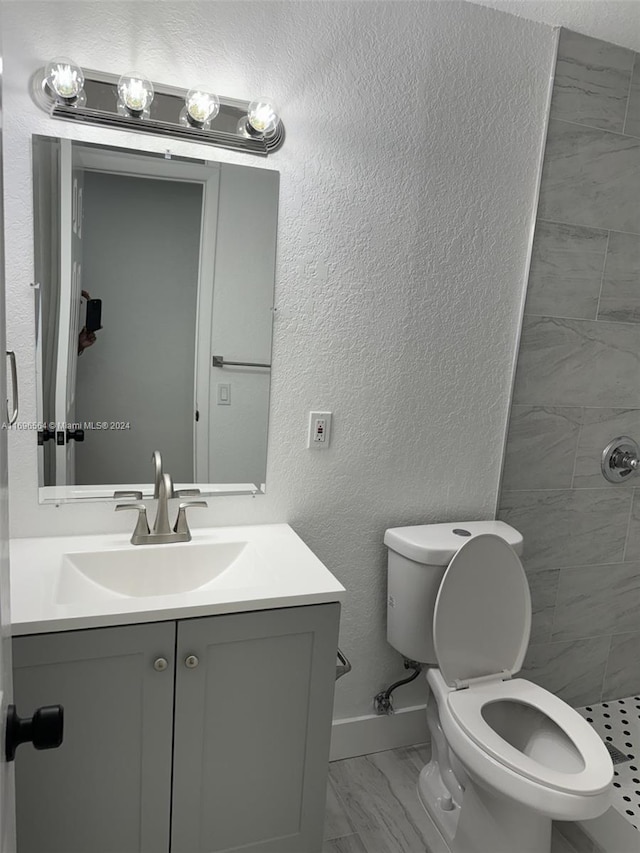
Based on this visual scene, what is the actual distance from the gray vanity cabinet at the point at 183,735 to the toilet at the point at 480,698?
0.44 m

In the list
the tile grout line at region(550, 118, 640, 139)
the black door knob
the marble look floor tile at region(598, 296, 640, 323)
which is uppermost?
the tile grout line at region(550, 118, 640, 139)

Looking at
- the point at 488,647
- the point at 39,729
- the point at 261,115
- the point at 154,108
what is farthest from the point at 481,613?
the point at 154,108

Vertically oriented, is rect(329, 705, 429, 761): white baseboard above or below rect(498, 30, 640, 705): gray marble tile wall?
below

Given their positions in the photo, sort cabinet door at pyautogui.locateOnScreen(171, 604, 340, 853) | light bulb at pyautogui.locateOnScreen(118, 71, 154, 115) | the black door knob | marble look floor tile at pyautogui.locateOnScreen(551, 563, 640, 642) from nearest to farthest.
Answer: the black door knob
cabinet door at pyautogui.locateOnScreen(171, 604, 340, 853)
light bulb at pyautogui.locateOnScreen(118, 71, 154, 115)
marble look floor tile at pyautogui.locateOnScreen(551, 563, 640, 642)

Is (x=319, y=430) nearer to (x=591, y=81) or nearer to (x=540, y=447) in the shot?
(x=540, y=447)

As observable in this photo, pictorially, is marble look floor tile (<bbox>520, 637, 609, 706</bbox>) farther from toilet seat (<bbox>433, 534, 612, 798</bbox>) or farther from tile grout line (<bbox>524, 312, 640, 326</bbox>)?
tile grout line (<bbox>524, 312, 640, 326</bbox>)

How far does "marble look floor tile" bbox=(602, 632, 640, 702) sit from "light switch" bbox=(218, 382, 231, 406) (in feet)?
6.03

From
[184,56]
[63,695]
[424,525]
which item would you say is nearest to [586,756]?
[424,525]

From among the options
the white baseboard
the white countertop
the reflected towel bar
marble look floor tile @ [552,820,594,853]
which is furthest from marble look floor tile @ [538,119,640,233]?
marble look floor tile @ [552,820,594,853]

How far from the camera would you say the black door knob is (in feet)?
2.27

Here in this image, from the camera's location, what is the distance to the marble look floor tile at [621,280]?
2186mm

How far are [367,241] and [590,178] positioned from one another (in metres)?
0.86

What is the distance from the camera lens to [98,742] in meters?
1.34

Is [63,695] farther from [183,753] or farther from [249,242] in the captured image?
[249,242]
